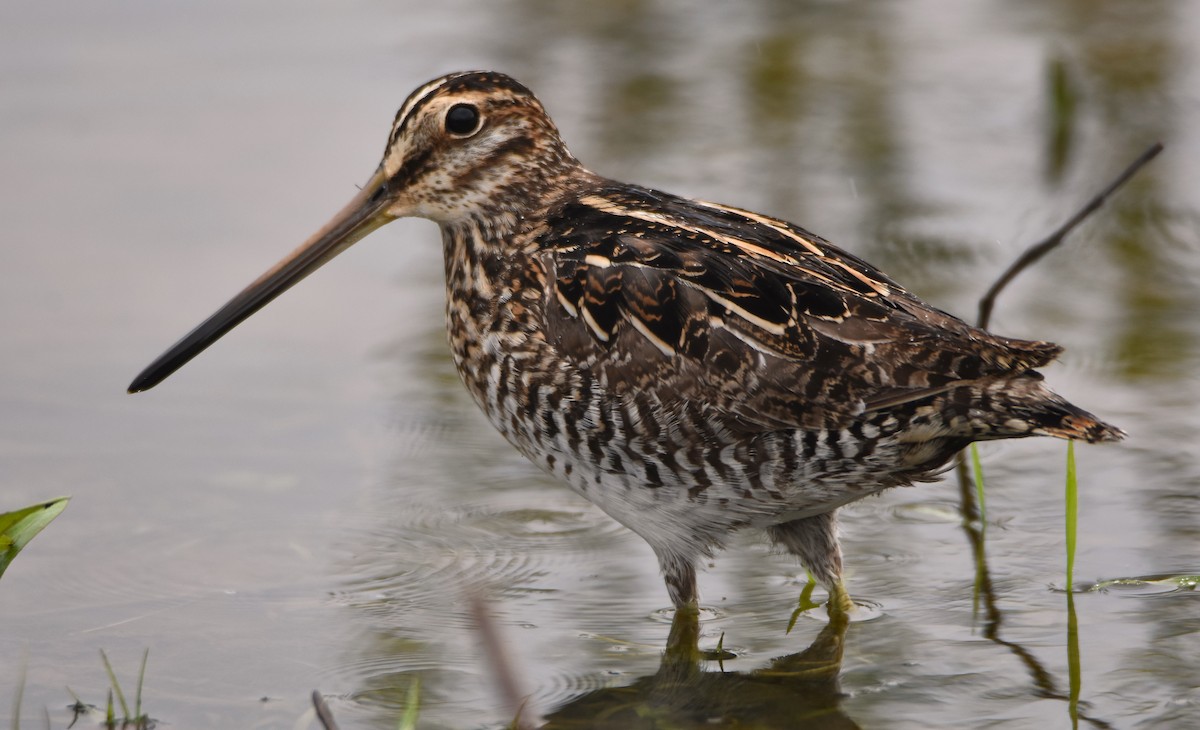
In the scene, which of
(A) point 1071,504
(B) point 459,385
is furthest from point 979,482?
(B) point 459,385

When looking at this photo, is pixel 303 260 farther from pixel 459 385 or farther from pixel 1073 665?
pixel 1073 665

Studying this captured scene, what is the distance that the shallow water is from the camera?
5668mm

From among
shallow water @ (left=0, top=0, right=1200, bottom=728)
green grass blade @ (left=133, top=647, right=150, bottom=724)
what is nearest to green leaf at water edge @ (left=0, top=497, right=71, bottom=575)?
green grass blade @ (left=133, top=647, right=150, bottom=724)

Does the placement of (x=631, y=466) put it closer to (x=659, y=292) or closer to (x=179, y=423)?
(x=659, y=292)

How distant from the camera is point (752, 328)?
17.6 ft

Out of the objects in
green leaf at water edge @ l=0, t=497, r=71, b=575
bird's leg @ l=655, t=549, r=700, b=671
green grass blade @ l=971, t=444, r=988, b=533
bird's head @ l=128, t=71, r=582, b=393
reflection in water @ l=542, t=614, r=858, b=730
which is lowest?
reflection in water @ l=542, t=614, r=858, b=730

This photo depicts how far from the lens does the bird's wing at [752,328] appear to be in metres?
5.27

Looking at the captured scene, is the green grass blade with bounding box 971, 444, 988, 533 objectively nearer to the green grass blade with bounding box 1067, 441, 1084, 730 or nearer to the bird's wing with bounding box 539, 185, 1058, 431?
the green grass blade with bounding box 1067, 441, 1084, 730

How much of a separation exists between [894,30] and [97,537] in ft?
22.9

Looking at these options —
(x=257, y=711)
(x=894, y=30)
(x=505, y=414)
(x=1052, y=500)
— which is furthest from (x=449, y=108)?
(x=894, y=30)

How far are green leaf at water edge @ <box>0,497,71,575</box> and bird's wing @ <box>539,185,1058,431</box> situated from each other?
64.6 inches

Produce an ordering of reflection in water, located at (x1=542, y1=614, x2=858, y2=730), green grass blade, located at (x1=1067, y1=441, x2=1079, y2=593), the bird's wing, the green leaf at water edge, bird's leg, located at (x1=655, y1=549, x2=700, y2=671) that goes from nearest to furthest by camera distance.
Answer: the green leaf at water edge → the bird's wing → reflection in water, located at (x1=542, y1=614, x2=858, y2=730) → green grass blade, located at (x1=1067, y1=441, x2=1079, y2=593) → bird's leg, located at (x1=655, y1=549, x2=700, y2=671)

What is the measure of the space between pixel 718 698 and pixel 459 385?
Result: 2644mm

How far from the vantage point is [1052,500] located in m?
6.68
